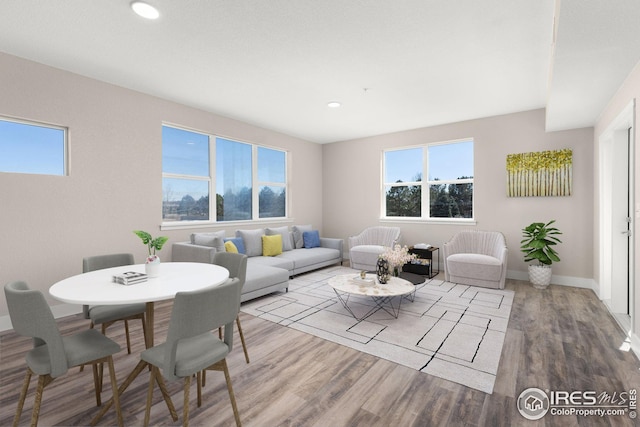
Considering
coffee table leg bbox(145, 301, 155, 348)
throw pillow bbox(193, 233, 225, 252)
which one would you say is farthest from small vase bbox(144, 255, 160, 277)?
throw pillow bbox(193, 233, 225, 252)

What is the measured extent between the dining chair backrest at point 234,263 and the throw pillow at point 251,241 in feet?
8.00

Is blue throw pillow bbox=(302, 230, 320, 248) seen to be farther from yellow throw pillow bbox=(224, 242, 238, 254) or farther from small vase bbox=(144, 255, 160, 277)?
small vase bbox=(144, 255, 160, 277)

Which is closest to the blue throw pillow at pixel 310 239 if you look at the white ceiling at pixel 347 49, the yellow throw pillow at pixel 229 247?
the yellow throw pillow at pixel 229 247

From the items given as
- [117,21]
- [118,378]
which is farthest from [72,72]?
[118,378]

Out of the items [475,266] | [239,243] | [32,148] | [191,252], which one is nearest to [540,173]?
[475,266]

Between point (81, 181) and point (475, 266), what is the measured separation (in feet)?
18.2

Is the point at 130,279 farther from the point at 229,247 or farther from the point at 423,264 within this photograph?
the point at 423,264

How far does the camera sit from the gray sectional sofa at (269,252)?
4.24 m

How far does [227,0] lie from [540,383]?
372 cm

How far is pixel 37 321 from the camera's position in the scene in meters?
1.57

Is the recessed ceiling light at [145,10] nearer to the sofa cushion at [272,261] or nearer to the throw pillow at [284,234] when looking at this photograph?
the sofa cushion at [272,261]

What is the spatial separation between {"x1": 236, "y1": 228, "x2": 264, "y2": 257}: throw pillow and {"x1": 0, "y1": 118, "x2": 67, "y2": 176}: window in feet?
8.48

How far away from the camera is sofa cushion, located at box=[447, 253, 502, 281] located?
467cm

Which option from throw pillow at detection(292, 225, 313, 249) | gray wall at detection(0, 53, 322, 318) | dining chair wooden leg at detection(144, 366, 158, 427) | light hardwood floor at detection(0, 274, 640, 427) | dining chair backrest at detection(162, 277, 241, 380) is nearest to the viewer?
dining chair backrest at detection(162, 277, 241, 380)
